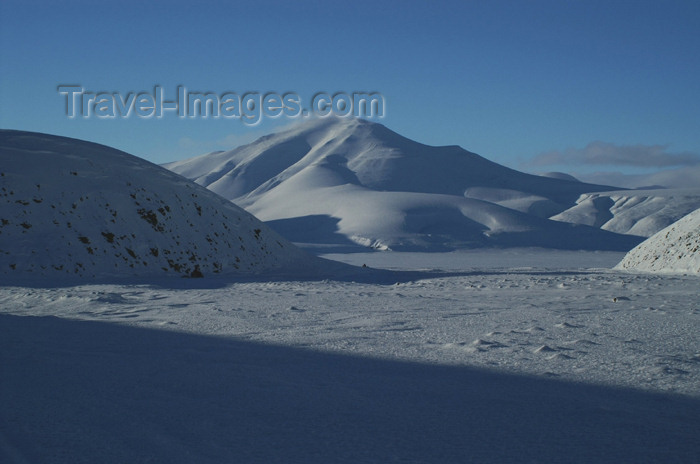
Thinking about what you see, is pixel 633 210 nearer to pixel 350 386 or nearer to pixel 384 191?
pixel 384 191

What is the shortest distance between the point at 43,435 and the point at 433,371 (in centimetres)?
288

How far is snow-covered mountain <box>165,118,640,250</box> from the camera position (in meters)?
68.8

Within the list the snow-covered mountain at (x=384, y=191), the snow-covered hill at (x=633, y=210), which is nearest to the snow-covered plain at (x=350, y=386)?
the snow-covered mountain at (x=384, y=191)

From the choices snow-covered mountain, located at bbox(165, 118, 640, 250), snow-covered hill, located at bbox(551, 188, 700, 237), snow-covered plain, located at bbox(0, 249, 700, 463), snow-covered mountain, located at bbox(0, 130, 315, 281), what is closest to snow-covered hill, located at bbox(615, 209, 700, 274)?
snow-covered mountain, located at bbox(0, 130, 315, 281)

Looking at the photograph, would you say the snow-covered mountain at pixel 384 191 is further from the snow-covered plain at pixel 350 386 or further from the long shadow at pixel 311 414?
the long shadow at pixel 311 414

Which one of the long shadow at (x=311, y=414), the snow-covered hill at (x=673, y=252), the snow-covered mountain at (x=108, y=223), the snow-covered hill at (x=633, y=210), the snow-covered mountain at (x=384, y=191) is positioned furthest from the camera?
the snow-covered hill at (x=633, y=210)

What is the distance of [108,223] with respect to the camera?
56.1 feet

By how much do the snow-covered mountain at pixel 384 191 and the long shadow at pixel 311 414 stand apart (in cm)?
5530

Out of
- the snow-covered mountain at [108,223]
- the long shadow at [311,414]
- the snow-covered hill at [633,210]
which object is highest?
the snow-covered hill at [633,210]

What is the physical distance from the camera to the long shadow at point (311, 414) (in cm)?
300

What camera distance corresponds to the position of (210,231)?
19.4 meters

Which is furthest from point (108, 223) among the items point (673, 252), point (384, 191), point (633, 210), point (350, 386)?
point (633, 210)

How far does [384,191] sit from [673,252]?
78.9 metres

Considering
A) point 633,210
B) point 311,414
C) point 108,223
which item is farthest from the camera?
point 633,210
